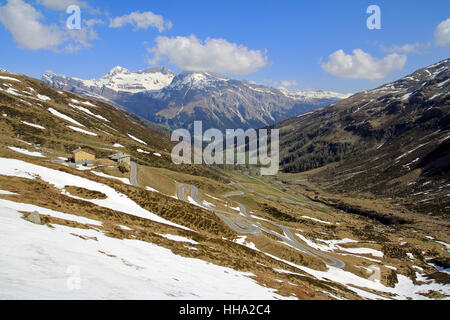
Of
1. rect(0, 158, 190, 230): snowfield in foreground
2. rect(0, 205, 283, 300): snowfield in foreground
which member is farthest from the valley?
rect(0, 158, 190, 230): snowfield in foreground

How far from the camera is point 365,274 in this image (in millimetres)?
66562

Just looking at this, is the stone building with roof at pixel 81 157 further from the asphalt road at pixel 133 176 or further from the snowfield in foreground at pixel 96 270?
the snowfield in foreground at pixel 96 270

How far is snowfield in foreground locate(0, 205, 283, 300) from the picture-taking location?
14.0 m

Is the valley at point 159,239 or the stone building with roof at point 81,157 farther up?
the stone building with roof at point 81,157

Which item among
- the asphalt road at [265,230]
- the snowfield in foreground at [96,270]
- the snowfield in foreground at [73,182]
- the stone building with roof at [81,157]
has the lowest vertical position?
the asphalt road at [265,230]

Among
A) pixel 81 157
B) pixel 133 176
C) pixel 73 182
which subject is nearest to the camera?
pixel 73 182

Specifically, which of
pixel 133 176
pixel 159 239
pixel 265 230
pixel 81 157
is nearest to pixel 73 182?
pixel 159 239

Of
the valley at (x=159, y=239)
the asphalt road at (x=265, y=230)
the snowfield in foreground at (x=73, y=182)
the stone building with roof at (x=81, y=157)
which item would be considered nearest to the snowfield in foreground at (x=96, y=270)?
the valley at (x=159, y=239)

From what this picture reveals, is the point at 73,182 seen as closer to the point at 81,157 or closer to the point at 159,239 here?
the point at 159,239

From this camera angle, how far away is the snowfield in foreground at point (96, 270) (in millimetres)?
14008

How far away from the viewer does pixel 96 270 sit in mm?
18000
